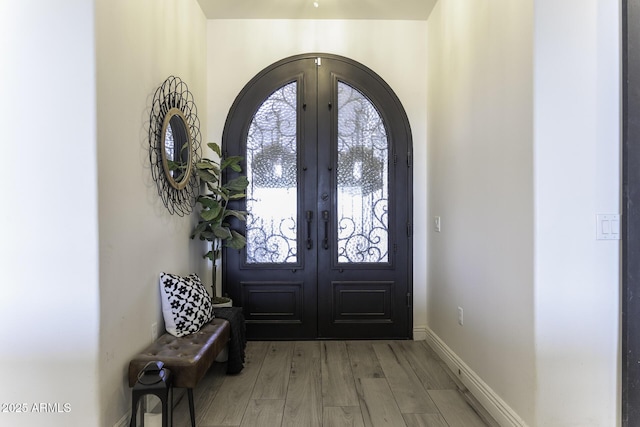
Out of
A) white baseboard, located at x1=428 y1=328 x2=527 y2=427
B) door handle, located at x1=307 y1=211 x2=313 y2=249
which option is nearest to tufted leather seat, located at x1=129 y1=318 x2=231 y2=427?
door handle, located at x1=307 y1=211 x2=313 y2=249

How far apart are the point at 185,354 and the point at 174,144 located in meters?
1.48

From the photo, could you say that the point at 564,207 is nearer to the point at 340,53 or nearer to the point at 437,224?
the point at 437,224

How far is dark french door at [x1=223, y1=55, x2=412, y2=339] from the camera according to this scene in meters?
3.27

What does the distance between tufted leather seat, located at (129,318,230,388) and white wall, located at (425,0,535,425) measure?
1.67 m

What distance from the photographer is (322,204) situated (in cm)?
326

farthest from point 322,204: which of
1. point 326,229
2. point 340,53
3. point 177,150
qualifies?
point 340,53

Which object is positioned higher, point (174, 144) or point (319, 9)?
point (319, 9)

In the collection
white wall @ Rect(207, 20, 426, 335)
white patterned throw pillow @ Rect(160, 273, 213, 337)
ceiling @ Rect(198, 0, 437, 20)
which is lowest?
white patterned throw pillow @ Rect(160, 273, 213, 337)

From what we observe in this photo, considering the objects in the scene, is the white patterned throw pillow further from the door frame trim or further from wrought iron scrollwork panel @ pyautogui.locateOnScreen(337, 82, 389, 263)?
the door frame trim

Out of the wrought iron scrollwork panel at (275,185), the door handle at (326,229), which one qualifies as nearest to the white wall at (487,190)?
the door handle at (326,229)

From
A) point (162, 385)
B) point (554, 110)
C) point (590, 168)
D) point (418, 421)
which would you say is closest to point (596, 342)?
point (590, 168)

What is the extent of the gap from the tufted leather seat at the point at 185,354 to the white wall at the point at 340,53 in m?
1.85

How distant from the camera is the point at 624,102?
1656mm

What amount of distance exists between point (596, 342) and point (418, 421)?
39.9 inches
